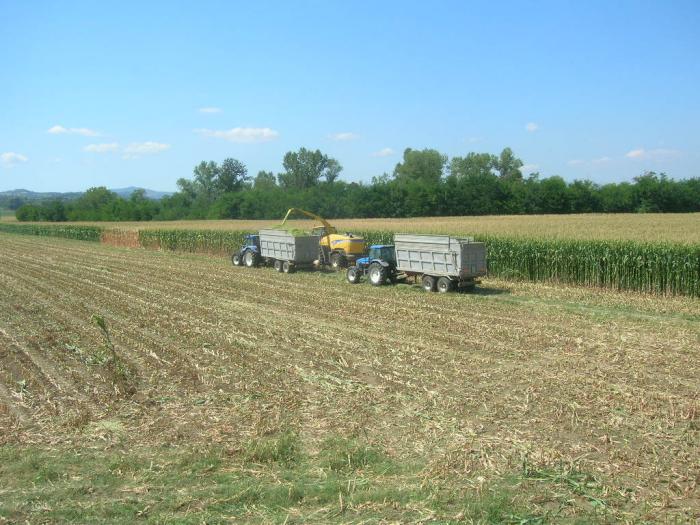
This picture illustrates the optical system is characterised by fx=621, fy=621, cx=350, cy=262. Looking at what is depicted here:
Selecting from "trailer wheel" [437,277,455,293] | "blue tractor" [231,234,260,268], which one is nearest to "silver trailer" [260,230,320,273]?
"blue tractor" [231,234,260,268]

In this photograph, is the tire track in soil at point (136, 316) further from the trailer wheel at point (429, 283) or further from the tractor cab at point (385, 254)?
the trailer wheel at point (429, 283)

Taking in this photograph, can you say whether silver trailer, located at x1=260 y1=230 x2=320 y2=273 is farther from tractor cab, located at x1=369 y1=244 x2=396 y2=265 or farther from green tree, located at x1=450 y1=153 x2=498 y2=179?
green tree, located at x1=450 y1=153 x2=498 y2=179

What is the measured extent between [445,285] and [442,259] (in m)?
0.79

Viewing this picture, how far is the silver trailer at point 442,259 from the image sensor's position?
18.2 meters

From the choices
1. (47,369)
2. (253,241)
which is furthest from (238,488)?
(253,241)

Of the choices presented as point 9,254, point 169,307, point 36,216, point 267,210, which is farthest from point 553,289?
point 36,216

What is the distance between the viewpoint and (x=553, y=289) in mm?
19562

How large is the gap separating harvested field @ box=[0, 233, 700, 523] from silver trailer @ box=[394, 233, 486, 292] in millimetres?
2710

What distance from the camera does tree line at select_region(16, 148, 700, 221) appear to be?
5672cm

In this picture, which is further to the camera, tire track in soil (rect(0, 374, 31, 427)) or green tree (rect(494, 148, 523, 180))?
green tree (rect(494, 148, 523, 180))

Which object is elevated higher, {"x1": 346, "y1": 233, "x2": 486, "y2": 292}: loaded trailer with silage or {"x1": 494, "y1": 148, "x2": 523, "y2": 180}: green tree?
{"x1": 494, "y1": 148, "x2": 523, "y2": 180}: green tree

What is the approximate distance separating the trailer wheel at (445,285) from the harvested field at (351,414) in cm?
Result: 273

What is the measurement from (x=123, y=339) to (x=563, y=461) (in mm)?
9063

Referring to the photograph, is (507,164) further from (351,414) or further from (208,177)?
(351,414)
